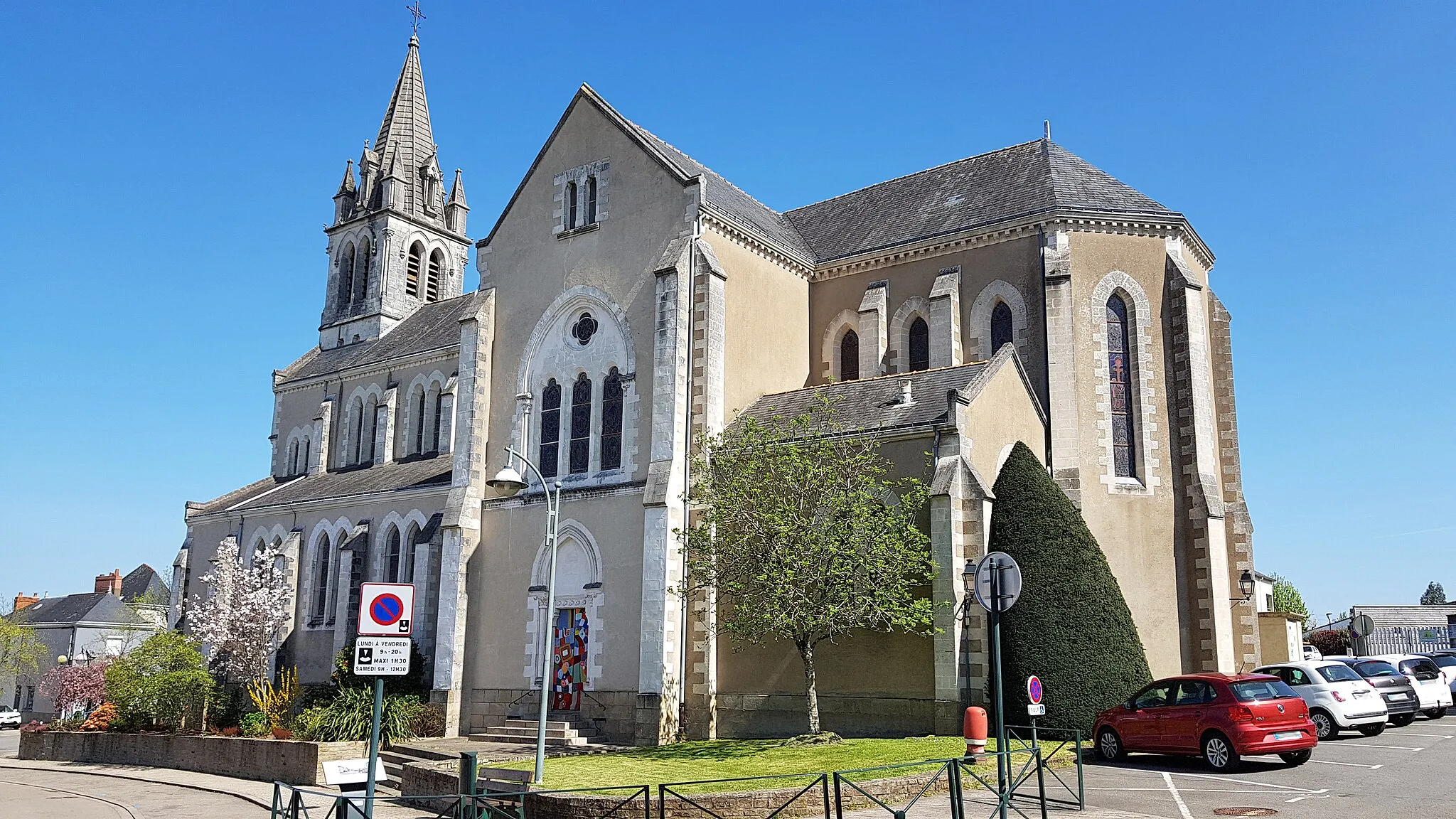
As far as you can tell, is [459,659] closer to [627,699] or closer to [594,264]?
[627,699]

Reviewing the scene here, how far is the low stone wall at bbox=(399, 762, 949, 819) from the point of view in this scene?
14.4 m

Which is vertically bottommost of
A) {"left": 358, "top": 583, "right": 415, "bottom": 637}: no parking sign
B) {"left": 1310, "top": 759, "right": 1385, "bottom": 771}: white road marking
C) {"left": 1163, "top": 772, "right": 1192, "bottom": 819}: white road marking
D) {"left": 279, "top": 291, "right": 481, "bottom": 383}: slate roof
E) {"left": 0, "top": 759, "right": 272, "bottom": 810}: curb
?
{"left": 0, "top": 759, "right": 272, "bottom": 810}: curb

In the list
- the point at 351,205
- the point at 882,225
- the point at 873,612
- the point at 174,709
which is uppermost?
the point at 351,205

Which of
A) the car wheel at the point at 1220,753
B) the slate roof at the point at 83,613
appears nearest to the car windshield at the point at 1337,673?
the car wheel at the point at 1220,753

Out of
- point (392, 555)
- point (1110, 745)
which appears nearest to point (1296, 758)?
point (1110, 745)

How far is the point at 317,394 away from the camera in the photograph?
4494 centimetres

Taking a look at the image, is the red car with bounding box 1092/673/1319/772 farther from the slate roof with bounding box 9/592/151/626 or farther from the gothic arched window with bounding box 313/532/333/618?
the slate roof with bounding box 9/592/151/626

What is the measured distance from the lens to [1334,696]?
62.1ft

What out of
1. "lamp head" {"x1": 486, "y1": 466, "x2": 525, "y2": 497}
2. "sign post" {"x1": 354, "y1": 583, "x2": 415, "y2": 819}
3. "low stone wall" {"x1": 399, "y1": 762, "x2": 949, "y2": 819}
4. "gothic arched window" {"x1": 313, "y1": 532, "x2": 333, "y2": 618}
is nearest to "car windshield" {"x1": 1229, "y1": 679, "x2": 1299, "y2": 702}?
"low stone wall" {"x1": 399, "y1": 762, "x2": 949, "y2": 819}

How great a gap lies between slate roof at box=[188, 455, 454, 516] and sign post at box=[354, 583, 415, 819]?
23.7 metres

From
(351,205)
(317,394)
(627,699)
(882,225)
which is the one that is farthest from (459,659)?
(351,205)

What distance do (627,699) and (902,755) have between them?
8397 mm

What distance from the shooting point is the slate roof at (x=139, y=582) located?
65062 mm

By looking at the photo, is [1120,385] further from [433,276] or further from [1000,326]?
[433,276]
